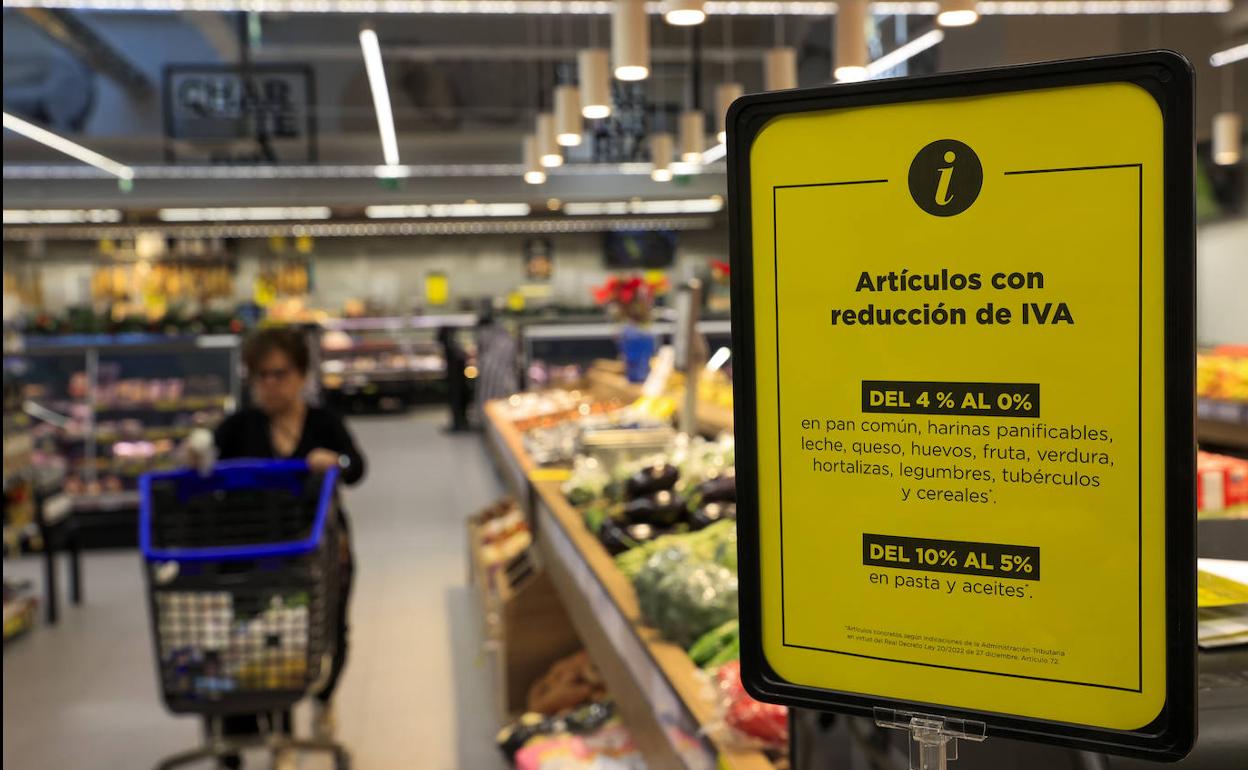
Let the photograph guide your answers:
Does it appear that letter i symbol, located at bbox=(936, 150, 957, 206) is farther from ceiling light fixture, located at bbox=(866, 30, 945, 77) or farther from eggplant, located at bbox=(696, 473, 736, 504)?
ceiling light fixture, located at bbox=(866, 30, 945, 77)

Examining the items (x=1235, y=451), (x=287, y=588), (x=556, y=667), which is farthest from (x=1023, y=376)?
(x=1235, y=451)

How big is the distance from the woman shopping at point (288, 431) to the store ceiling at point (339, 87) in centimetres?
566

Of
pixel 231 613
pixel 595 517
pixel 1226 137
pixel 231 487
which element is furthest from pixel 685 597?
pixel 1226 137

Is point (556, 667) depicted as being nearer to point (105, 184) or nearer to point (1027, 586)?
point (1027, 586)

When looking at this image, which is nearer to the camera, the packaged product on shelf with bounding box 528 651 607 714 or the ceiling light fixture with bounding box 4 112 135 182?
the packaged product on shelf with bounding box 528 651 607 714

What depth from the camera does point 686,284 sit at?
3.99 meters

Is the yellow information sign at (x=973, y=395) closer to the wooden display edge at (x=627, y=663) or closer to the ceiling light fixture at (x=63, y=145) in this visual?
the wooden display edge at (x=627, y=663)

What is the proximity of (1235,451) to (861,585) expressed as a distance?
5.90 meters

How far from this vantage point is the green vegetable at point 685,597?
191 centimetres

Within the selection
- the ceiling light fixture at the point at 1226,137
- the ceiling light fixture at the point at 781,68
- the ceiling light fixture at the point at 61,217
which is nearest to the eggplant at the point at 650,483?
the ceiling light fixture at the point at 781,68

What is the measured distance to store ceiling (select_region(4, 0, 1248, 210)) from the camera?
10586 mm

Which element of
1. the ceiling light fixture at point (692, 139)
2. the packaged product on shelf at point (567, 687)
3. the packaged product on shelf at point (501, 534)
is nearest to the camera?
the packaged product on shelf at point (567, 687)

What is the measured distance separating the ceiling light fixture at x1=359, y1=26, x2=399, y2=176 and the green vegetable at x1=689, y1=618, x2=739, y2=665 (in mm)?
4856

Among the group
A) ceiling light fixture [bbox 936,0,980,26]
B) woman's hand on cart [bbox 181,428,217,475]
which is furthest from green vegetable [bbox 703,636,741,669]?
ceiling light fixture [bbox 936,0,980,26]
